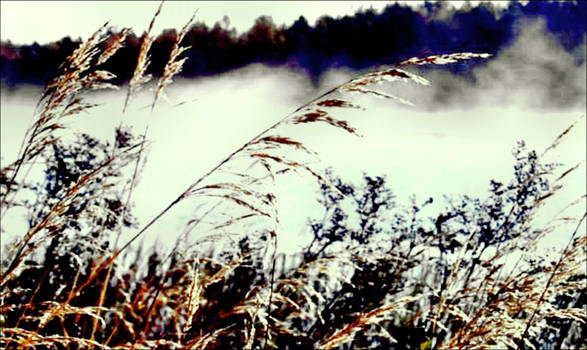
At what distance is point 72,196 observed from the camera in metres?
1.28

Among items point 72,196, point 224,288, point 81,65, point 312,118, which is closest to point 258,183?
point 312,118

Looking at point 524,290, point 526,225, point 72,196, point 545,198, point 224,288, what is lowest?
point 224,288

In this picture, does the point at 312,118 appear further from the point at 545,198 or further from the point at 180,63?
the point at 545,198

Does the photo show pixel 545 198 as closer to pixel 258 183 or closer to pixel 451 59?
pixel 451 59

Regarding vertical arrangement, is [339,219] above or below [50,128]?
below

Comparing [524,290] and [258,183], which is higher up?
[258,183]

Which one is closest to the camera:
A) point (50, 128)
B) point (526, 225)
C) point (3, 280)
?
point (3, 280)

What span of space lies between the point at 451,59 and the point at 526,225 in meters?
0.86

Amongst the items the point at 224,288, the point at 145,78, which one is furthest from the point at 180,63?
the point at 224,288

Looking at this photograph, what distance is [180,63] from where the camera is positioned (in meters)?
1.59

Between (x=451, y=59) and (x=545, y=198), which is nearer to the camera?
(x=451, y=59)

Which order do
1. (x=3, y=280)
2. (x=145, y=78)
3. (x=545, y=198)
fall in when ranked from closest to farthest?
(x=3, y=280) → (x=145, y=78) → (x=545, y=198)

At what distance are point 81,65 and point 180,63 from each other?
11.5 inches

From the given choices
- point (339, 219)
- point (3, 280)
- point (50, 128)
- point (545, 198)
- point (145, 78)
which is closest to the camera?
point (3, 280)
